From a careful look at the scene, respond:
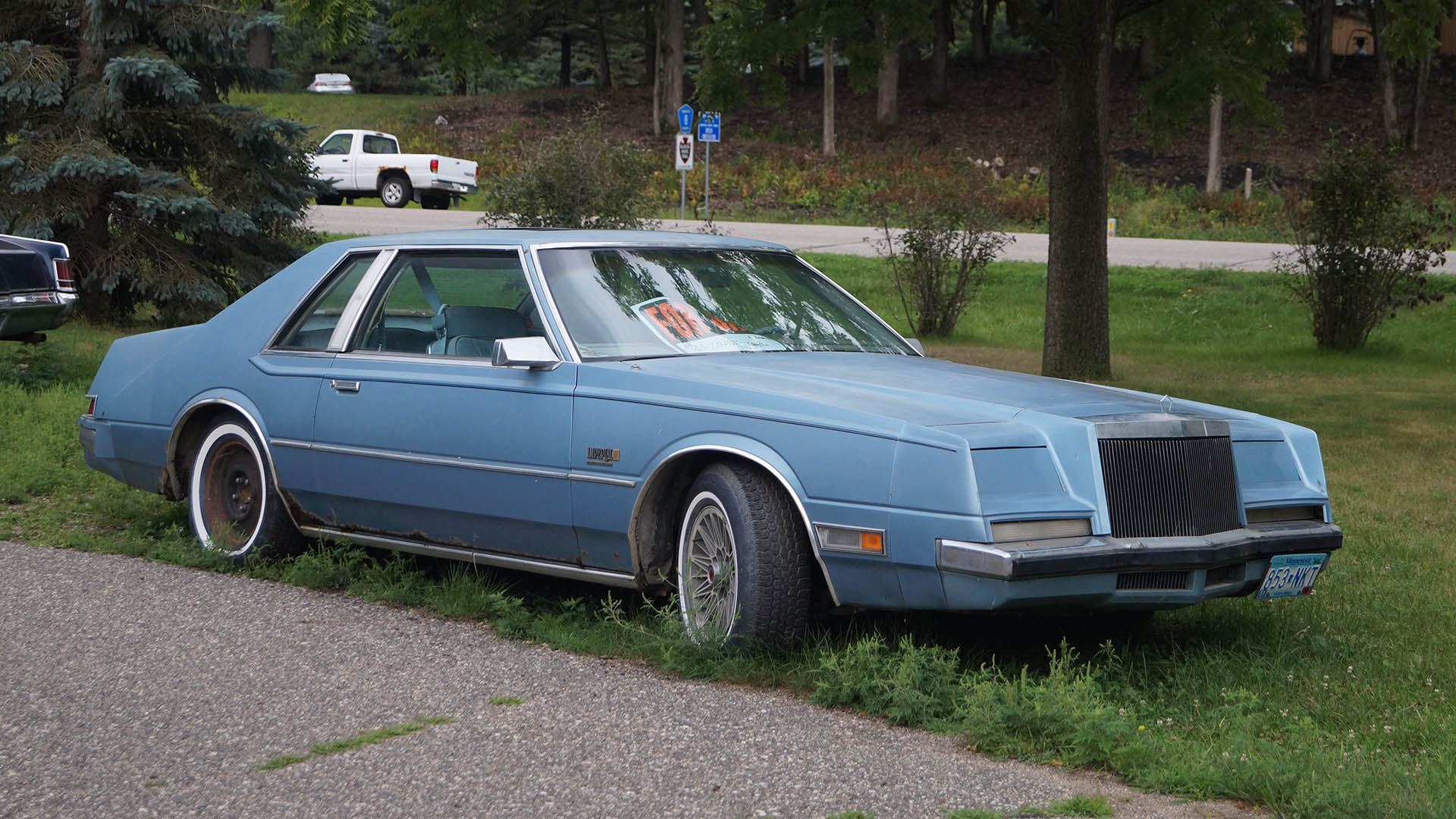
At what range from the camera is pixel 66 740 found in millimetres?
4191

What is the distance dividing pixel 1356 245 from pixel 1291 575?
1208 cm

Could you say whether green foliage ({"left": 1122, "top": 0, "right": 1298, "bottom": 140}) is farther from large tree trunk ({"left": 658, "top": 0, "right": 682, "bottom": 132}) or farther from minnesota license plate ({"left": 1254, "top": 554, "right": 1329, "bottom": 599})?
large tree trunk ({"left": 658, "top": 0, "right": 682, "bottom": 132})

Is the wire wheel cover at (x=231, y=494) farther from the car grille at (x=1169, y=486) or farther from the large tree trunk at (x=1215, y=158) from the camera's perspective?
the large tree trunk at (x=1215, y=158)

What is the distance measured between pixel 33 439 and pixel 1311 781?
25.5 ft

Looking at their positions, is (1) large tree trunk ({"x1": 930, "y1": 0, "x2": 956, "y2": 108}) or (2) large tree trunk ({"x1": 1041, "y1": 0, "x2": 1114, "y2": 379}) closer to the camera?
(2) large tree trunk ({"x1": 1041, "y1": 0, "x2": 1114, "y2": 379})

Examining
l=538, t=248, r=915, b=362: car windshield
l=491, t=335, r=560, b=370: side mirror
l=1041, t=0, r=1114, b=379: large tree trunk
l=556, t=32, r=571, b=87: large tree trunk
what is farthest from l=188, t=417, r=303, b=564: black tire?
l=556, t=32, r=571, b=87: large tree trunk

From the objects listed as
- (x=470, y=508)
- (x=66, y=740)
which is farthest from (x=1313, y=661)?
(x=66, y=740)

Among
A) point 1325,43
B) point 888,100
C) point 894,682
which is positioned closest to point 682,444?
point 894,682

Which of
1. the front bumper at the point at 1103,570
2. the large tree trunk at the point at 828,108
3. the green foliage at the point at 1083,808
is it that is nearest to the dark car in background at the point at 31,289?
the front bumper at the point at 1103,570

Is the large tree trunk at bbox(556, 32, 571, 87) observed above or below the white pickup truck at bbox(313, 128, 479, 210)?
above

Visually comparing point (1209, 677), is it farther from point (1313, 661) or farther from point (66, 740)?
point (66, 740)

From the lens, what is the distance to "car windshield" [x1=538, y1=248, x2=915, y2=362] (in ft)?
18.4

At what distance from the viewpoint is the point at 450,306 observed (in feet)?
20.2

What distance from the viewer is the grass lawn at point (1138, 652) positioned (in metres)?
3.97
